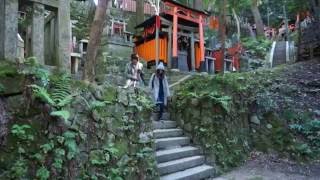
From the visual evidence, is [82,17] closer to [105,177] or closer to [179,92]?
[179,92]

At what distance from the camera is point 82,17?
19344 mm

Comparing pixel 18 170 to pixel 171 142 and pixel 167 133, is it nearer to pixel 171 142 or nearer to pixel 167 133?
pixel 171 142

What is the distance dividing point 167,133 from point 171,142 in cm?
36

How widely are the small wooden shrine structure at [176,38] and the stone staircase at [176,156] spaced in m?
7.43

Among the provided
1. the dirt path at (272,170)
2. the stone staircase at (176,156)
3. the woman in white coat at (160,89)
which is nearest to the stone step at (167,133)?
the stone staircase at (176,156)

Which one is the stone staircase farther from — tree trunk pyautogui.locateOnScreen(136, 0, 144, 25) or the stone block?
tree trunk pyautogui.locateOnScreen(136, 0, 144, 25)

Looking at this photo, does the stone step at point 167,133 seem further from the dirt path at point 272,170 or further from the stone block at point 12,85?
the stone block at point 12,85

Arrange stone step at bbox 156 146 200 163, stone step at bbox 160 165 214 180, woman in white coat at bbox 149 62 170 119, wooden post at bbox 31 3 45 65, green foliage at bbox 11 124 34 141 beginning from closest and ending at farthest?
green foliage at bbox 11 124 34 141
wooden post at bbox 31 3 45 65
stone step at bbox 160 165 214 180
stone step at bbox 156 146 200 163
woman in white coat at bbox 149 62 170 119

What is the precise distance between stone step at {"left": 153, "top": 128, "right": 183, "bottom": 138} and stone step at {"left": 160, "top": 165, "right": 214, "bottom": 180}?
41.8 inches

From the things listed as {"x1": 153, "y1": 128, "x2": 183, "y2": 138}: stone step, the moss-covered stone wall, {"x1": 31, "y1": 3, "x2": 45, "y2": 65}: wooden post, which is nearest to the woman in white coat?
{"x1": 153, "y1": 128, "x2": 183, "y2": 138}: stone step

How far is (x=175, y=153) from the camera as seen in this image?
8227 mm

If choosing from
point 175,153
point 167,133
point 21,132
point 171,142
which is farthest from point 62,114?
point 167,133

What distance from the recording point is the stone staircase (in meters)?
7.66

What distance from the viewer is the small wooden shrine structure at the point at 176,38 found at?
16297 millimetres
